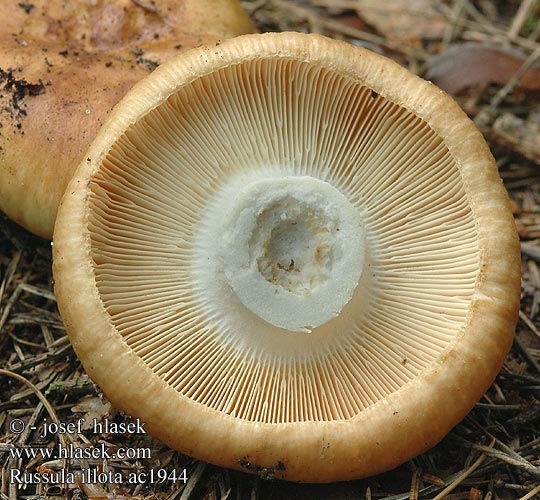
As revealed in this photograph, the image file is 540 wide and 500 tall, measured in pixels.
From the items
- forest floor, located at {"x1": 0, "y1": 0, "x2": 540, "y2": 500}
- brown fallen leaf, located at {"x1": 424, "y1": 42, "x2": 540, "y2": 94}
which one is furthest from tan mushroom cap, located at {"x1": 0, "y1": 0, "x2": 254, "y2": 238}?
brown fallen leaf, located at {"x1": 424, "y1": 42, "x2": 540, "y2": 94}

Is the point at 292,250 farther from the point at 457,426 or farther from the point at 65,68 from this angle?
the point at 65,68

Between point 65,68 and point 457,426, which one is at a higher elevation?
point 65,68

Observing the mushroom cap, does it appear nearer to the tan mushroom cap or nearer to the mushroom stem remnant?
the mushroom stem remnant

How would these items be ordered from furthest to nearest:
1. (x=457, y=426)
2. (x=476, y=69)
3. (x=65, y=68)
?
(x=476, y=69) → (x=65, y=68) → (x=457, y=426)

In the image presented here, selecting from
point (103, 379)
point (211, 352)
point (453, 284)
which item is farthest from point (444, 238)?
point (103, 379)

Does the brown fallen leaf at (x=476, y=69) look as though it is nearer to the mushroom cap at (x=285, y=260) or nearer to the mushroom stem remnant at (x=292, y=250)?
A: the mushroom cap at (x=285, y=260)

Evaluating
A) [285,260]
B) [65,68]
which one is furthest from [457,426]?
[65,68]
